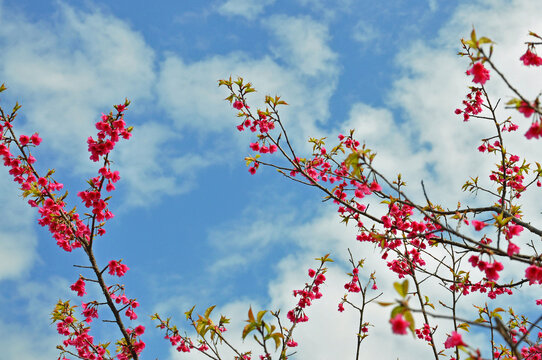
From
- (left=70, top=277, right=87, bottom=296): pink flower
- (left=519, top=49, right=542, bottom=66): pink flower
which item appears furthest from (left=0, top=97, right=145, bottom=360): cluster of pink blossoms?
(left=519, top=49, right=542, bottom=66): pink flower

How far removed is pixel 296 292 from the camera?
6.45m

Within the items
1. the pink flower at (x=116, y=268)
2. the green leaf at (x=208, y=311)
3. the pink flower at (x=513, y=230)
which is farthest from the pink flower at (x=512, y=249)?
the pink flower at (x=116, y=268)

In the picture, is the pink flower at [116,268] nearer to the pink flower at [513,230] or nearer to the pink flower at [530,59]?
the pink flower at [513,230]

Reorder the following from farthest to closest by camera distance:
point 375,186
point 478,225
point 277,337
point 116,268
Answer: point 116,268
point 375,186
point 478,225
point 277,337

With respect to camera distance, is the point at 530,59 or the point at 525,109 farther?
the point at 530,59

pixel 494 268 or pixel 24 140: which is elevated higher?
pixel 24 140

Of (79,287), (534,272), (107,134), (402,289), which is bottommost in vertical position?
(402,289)

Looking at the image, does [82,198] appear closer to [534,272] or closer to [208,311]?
[208,311]

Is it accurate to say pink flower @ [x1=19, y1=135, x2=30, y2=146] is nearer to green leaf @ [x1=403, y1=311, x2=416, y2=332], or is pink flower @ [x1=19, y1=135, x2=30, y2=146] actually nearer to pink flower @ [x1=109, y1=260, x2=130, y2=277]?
pink flower @ [x1=109, y1=260, x2=130, y2=277]

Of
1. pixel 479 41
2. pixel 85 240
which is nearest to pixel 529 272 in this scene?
pixel 479 41

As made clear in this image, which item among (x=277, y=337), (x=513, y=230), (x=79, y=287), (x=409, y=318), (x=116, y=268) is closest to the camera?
(x=409, y=318)

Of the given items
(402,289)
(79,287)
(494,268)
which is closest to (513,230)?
(494,268)

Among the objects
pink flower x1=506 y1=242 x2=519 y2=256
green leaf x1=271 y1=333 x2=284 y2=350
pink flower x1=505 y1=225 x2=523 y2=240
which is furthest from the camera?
pink flower x1=505 y1=225 x2=523 y2=240

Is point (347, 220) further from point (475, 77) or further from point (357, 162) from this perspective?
point (475, 77)
